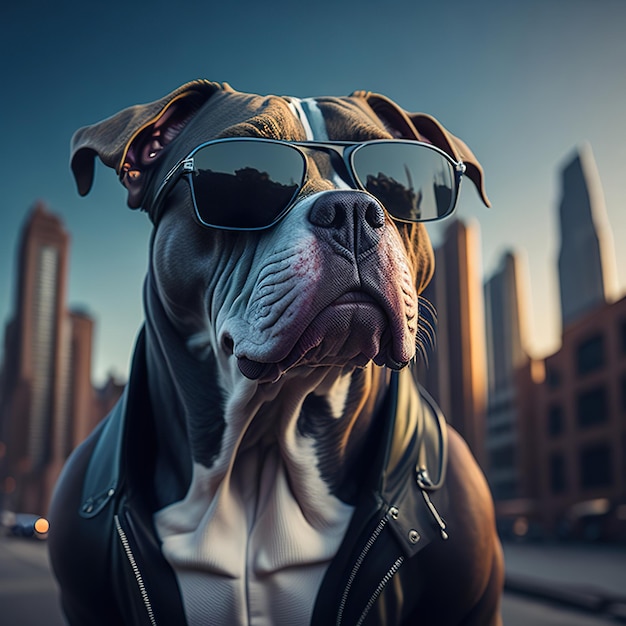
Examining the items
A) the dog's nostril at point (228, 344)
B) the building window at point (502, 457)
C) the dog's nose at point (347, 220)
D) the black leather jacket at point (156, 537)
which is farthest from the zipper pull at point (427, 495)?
the building window at point (502, 457)

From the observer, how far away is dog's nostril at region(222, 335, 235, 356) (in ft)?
6.25

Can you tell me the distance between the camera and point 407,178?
6.88ft

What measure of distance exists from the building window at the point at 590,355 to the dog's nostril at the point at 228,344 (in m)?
35.1

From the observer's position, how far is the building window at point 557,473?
126 feet

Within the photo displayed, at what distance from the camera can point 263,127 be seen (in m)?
2.05

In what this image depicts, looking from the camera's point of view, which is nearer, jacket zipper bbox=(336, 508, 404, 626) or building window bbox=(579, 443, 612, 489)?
jacket zipper bbox=(336, 508, 404, 626)

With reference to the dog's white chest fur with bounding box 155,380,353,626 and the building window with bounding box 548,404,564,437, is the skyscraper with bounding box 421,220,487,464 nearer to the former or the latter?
the dog's white chest fur with bounding box 155,380,353,626

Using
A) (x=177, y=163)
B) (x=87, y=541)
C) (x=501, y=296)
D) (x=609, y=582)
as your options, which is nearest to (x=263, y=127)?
(x=177, y=163)

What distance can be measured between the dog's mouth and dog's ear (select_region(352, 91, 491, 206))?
0.85 metres

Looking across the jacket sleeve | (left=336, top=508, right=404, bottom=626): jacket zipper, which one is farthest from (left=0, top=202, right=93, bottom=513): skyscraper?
(left=336, top=508, right=404, bottom=626): jacket zipper

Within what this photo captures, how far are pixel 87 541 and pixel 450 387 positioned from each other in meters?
9.58

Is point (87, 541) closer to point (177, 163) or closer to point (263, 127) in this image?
point (177, 163)

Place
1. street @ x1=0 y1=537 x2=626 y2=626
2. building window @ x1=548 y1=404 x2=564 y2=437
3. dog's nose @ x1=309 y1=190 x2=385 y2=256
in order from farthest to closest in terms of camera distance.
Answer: building window @ x1=548 y1=404 x2=564 y2=437 → street @ x1=0 y1=537 x2=626 y2=626 → dog's nose @ x1=309 y1=190 x2=385 y2=256

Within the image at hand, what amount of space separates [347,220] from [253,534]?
3.29 feet
